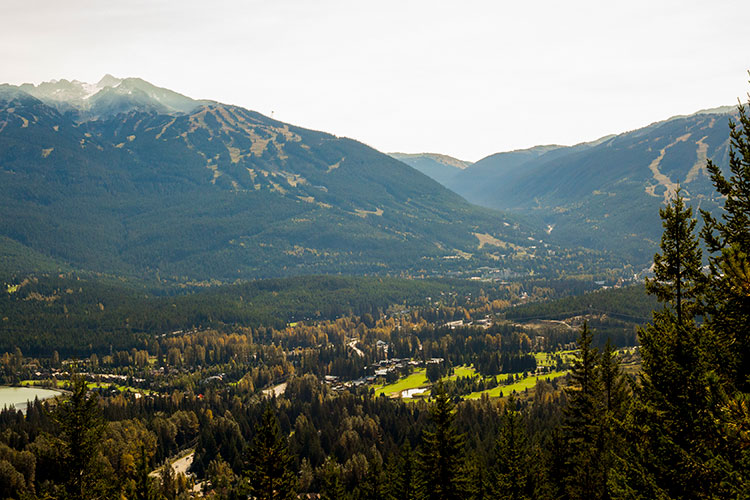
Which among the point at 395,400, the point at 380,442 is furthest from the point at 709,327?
the point at 395,400

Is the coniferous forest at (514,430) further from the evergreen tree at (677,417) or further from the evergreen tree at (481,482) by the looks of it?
the evergreen tree at (481,482)

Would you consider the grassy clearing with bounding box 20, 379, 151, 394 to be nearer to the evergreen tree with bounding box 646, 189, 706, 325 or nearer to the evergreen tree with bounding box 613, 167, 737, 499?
the evergreen tree with bounding box 646, 189, 706, 325

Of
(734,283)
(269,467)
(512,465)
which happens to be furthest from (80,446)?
(734,283)

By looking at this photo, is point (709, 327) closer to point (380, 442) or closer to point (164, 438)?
point (380, 442)

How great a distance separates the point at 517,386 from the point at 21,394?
5459 inches

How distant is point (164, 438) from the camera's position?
133 meters

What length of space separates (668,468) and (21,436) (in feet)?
384

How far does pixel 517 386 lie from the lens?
166750 mm

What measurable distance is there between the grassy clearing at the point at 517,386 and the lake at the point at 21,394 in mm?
113200

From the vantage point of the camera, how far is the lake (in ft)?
558

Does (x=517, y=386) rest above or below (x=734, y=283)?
below

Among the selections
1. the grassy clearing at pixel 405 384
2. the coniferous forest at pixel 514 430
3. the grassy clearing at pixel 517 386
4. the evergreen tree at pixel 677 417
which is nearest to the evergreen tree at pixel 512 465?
the coniferous forest at pixel 514 430

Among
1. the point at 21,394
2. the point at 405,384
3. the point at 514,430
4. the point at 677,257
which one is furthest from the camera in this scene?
the point at 405,384

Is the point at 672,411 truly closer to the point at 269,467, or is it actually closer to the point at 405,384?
the point at 269,467
